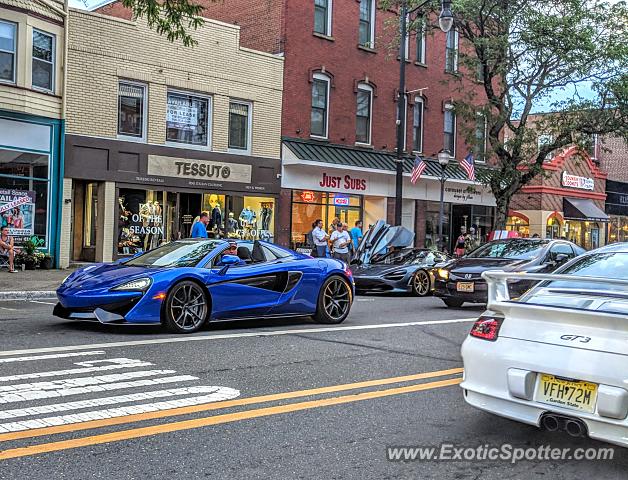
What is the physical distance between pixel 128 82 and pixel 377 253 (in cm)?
935

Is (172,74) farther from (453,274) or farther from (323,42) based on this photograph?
(453,274)

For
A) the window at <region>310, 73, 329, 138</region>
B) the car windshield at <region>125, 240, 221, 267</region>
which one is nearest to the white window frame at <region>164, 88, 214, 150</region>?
the window at <region>310, 73, 329, 138</region>

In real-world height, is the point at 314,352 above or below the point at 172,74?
below

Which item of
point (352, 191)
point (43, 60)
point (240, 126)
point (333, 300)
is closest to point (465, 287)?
point (333, 300)

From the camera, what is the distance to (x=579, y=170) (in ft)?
122

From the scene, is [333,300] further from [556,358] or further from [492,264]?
[556,358]

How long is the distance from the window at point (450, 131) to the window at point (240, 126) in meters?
10.4

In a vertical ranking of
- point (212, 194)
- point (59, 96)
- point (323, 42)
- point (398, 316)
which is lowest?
point (398, 316)

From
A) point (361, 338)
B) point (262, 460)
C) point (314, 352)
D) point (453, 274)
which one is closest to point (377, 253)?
point (453, 274)

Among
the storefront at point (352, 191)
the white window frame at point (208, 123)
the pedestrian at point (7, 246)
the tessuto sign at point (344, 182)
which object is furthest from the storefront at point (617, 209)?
the pedestrian at point (7, 246)

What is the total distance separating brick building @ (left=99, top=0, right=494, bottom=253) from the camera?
81.3 ft

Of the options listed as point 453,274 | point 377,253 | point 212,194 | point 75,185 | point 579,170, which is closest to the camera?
point 453,274

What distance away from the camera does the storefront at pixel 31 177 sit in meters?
18.5

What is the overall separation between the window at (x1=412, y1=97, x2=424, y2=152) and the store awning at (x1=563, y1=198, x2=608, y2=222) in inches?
428
